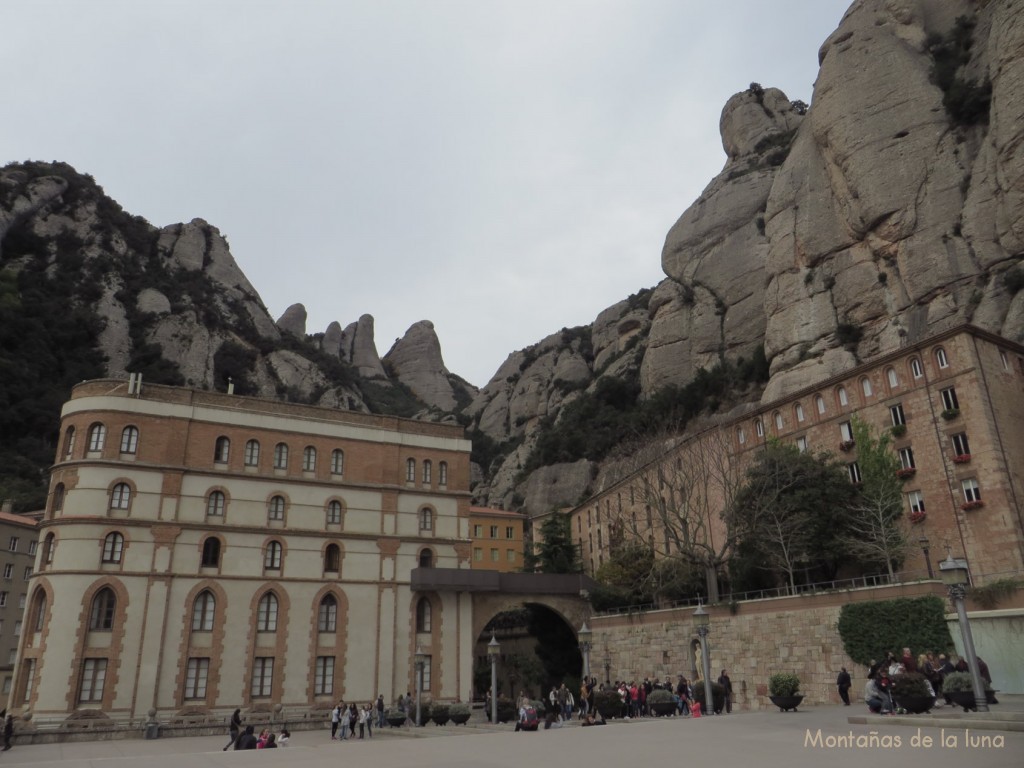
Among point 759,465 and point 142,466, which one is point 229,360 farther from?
point 759,465

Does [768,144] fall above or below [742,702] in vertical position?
above

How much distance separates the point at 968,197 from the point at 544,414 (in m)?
59.6

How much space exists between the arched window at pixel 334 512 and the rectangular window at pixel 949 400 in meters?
30.7

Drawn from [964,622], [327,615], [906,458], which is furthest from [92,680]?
[906,458]

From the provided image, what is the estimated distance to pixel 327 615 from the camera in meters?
36.1

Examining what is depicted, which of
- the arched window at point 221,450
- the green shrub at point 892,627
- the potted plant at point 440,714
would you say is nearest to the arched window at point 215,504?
the arched window at point 221,450

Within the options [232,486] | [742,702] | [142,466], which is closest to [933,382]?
[742,702]

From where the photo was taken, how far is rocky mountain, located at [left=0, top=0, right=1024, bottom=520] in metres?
49.5

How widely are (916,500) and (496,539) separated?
39.2 meters

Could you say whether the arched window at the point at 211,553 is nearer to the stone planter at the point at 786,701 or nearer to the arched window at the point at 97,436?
the arched window at the point at 97,436

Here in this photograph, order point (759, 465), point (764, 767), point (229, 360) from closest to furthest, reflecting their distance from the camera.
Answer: point (764, 767) → point (759, 465) → point (229, 360)

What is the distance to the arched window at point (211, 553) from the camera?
34438mm

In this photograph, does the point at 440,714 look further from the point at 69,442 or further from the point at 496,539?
the point at 496,539

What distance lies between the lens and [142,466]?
112ft
